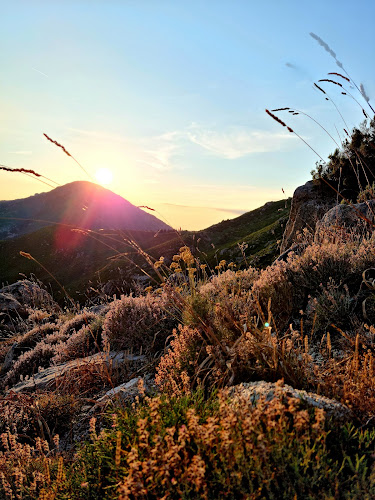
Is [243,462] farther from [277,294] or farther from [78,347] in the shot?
[78,347]

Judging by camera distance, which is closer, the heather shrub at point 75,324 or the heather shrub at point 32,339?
the heather shrub at point 75,324

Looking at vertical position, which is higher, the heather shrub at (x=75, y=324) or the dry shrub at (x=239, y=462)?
the dry shrub at (x=239, y=462)

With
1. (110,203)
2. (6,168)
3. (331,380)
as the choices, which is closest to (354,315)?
(331,380)

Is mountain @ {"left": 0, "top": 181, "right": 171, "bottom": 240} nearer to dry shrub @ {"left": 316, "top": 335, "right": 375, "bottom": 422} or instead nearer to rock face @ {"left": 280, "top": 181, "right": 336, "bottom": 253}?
rock face @ {"left": 280, "top": 181, "right": 336, "bottom": 253}

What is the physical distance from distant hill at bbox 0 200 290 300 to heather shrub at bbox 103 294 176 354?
23.3 m

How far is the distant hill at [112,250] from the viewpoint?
1308 inches

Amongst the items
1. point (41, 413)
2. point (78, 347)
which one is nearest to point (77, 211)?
point (78, 347)

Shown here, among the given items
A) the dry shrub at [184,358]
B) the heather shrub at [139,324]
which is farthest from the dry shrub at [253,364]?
the heather shrub at [139,324]

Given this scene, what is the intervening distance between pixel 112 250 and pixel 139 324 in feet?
144

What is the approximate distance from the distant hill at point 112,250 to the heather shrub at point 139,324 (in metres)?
23.3

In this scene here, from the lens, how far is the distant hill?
109 feet

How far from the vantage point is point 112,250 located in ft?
159

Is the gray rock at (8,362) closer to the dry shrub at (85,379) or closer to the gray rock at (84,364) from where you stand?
the gray rock at (84,364)

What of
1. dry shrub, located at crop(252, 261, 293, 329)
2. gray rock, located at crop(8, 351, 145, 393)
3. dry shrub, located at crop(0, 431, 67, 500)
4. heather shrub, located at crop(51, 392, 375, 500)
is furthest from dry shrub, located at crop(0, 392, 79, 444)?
dry shrub, located at crop(252, 261, 293, 329)
